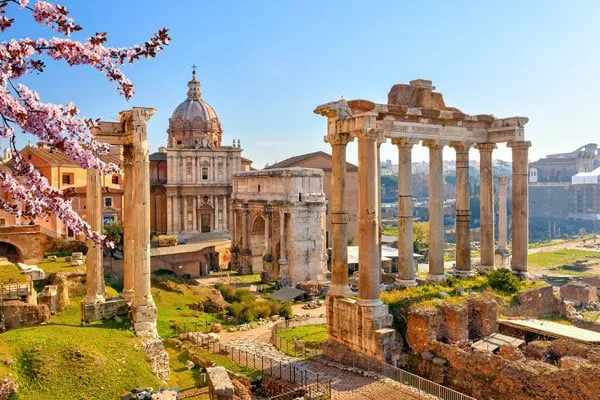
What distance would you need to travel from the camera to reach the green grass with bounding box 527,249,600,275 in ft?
209

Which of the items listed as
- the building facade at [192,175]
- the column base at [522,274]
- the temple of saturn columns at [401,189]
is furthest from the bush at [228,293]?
the building facade at [192,175]

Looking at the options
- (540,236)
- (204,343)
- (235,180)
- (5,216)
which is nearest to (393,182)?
(540,236)

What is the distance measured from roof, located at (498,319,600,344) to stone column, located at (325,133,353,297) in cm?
529

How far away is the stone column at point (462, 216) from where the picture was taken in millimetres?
20156

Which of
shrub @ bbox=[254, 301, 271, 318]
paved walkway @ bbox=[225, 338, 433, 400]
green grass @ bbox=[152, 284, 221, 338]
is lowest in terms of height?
shrub @ bbox=[254, 301, 271, 318]

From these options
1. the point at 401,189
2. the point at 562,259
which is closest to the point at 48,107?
the point at 401,189

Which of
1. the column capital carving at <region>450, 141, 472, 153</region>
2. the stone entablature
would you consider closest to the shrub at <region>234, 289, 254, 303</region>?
the stone entablature

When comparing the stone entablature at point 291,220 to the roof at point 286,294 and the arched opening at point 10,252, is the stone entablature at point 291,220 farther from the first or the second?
the arched opening at point 10,252

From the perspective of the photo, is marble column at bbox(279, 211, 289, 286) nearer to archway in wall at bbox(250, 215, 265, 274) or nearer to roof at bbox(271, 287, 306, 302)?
roof at bbox(271, 287, 306, 302)

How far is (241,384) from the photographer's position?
14250mm

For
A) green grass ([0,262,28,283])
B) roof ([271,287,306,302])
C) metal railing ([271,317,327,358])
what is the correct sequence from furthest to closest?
roof ([271,287,306,302])
green grass ([0,262,28,283])
metal railing ([271,317,327,358])

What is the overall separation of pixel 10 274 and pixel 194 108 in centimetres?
3180

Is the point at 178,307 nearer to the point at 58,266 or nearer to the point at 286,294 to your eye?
the point at 58,266

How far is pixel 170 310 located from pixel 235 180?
63.2ft
